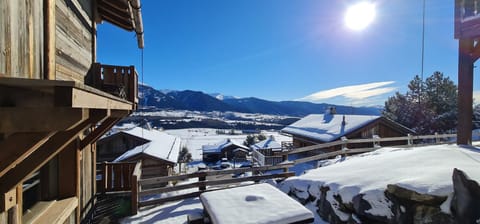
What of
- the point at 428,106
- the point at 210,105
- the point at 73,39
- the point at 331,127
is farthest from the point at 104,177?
the point at 210,105

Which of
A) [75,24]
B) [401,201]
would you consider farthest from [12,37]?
[401,201]

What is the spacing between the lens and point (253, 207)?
3.29 metres

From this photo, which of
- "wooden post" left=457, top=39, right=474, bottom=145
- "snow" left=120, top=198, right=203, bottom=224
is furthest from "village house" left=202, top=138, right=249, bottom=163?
"wooden post" left=457, top=39, right=474, bottom=145

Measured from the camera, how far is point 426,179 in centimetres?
339

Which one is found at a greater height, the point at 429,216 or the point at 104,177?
the point at 429,216

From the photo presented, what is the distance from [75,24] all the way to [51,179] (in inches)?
92.2

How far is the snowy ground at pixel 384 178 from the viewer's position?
131 inches

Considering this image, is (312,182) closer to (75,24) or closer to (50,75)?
(50,75)

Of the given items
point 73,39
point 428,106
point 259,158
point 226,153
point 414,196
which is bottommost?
point 226,153

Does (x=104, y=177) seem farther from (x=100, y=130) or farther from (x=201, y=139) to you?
(x=201, y=139)

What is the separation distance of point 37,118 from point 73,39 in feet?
10.3

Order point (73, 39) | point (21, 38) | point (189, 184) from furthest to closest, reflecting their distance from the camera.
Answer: point (189, 184), point (73, 39), point (21, 38)

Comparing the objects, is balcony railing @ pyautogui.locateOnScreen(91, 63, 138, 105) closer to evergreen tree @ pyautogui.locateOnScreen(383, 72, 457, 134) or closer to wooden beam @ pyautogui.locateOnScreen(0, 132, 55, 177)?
wooden beam @ pyautogui.locateOnScreen(0, 132, 55, 177)

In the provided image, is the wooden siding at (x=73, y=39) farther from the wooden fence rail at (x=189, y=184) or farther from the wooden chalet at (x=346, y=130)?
the wooden chalet at (x=346, y=130)
